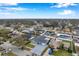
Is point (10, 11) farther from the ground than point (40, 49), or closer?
farther from the ground

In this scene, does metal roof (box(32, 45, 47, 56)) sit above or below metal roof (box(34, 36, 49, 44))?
below

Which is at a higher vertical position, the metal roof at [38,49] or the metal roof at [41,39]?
the metal roof at [41,39]

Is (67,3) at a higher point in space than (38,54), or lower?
higher

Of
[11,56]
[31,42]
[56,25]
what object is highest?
[56,25]

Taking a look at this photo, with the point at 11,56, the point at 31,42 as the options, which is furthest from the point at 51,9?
the point at 11,56

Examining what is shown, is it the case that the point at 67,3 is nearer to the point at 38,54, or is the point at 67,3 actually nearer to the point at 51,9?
the point at 51,9

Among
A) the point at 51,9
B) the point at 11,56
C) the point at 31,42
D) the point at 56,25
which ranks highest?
the point at 51,9

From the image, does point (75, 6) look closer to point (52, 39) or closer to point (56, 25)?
point (56, 25)

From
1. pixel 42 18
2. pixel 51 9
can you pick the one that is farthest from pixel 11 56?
pixel 51 9

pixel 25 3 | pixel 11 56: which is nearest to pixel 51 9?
pixel 25 3
